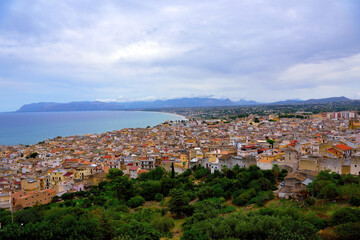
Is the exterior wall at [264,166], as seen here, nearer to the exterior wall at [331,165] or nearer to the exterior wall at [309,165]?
the exterior wall at [309,165]

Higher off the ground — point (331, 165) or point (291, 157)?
point (291, 157)

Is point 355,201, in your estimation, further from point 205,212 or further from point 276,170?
point 205,212

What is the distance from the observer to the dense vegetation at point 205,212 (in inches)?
499

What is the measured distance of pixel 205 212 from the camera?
17469mm

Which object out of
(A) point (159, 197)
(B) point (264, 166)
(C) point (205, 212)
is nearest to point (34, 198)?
(A) point (159, 197)

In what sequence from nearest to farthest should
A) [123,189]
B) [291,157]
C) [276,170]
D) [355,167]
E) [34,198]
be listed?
1. [355,167]
2. [276,170]
3. [34,198]
4. [291,157]
5. [123,189]

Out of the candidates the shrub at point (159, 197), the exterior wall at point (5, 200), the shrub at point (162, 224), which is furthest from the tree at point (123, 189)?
the exterior wall at point (5, 200)

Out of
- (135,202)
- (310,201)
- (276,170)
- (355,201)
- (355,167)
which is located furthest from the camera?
(276,170)

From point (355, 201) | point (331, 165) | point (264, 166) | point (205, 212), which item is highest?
point (331, 165)

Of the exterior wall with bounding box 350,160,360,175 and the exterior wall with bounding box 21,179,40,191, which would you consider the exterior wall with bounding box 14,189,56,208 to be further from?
the exterior wall with bounding box 350,160,360,175

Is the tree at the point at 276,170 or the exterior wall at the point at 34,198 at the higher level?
the tree at the point at 276,170

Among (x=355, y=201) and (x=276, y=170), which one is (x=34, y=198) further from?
(x=355, y=201)

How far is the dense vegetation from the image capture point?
41.6 feet

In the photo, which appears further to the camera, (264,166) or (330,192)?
(264,166)
